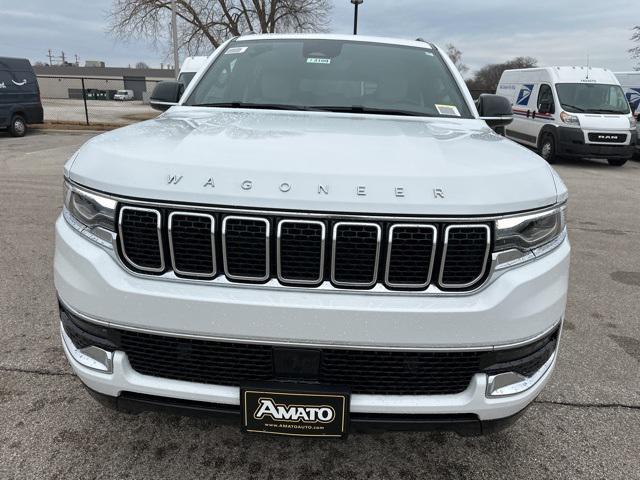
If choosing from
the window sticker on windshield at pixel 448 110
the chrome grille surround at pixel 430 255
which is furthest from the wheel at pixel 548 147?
the chrome grille surround at pixel 430 255

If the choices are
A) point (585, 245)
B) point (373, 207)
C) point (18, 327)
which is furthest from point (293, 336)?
point (585, 245)

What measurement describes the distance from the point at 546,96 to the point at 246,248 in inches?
556

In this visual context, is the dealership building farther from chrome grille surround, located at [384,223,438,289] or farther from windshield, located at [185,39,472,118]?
chrome grille surround, located at [384,223,438,289]

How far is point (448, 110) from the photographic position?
10.1 feet

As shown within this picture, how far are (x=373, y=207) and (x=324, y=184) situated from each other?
182 millimetres

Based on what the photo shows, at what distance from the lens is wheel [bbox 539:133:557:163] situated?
13187 millimetres

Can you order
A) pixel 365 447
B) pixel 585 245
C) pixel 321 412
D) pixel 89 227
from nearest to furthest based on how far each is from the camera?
pixel 321 412 < pixel 89 227 < pixel 365 447 < pixel 585 245

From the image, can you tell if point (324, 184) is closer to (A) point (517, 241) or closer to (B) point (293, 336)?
(B) point (293, 336)

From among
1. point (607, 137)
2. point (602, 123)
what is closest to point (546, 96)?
point (602, 123)

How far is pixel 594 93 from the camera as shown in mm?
12977

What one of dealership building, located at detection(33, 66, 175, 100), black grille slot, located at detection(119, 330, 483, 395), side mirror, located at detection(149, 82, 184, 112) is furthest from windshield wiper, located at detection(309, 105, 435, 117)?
dealership building, located at detection(33, 66, 175, 100)

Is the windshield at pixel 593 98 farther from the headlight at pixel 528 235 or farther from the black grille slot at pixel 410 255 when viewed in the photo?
the black grille slot at pixel 410 255

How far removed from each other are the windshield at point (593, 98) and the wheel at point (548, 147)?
849mm

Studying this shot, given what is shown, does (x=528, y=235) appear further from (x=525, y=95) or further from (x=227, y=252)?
(x=525, y=95)
